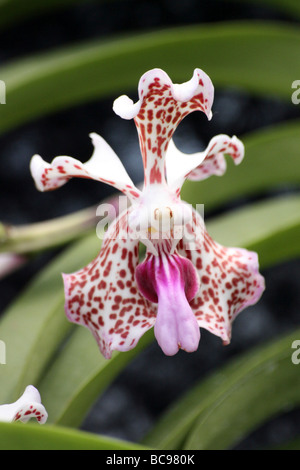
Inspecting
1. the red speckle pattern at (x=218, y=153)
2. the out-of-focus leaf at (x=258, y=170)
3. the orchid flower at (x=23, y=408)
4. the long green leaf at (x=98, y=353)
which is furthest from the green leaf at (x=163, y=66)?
the orchid flower at (x=23, y=408)

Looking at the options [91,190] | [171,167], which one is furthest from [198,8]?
[171,167]

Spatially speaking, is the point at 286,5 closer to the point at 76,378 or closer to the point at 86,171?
the point at 86,171

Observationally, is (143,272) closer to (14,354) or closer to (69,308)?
(69,308)

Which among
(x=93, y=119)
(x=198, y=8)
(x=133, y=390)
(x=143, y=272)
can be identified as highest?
(x=198, y=8)

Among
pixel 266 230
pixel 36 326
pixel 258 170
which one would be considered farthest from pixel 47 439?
pixel 258 170

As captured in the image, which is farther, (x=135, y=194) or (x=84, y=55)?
(x=84, y=55)
